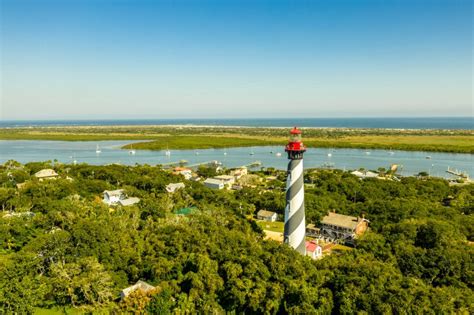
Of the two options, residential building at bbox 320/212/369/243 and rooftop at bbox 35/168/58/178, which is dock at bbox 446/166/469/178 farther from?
rooftop at bbox 35/168/58/178

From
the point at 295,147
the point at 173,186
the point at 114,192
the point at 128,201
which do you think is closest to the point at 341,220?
the point at 295,147

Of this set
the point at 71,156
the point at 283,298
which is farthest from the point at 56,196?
the point at 71,156

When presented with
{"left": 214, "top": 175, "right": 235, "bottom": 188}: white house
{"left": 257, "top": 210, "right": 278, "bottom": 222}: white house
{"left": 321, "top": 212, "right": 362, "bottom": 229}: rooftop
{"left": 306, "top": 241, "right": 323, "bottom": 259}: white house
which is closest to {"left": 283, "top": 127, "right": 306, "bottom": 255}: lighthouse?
{"left": 306, "top": 241, "right": 323, "bottom": 259}: white house

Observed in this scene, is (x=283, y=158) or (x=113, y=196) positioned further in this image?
(x=283, y=158)

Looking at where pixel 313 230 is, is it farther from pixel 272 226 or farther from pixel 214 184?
pixel 214 184

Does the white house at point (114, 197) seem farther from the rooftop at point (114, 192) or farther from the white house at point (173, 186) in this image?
the white house at point (173, 186)

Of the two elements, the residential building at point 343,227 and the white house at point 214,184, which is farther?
the white house at point 214,184

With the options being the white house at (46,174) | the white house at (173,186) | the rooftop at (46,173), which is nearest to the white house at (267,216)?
the white house at (173,186)
